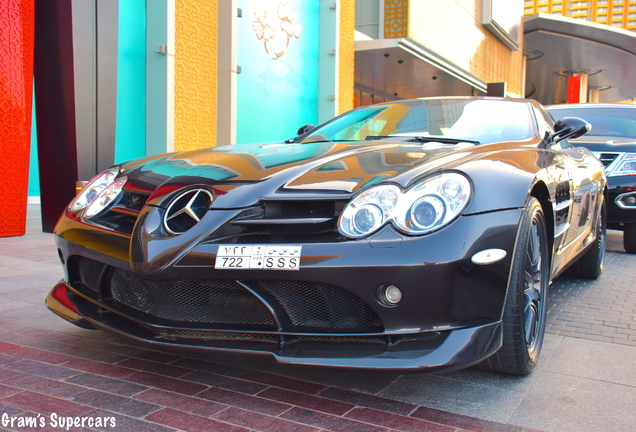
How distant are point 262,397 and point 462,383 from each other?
0.79 meters

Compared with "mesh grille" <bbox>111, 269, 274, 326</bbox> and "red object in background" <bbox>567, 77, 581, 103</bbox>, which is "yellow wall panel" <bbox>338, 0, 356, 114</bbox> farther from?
"red object in background" <bbox>567, 77, 581, 103</bbox>

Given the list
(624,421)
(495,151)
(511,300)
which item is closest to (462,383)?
(511,300)

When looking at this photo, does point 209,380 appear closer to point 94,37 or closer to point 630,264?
point 630,264

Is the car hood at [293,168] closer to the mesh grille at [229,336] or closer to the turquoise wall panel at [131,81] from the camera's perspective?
the mesh grille at [229,336]

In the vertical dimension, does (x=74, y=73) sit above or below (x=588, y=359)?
above

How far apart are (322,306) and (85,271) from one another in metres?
1.16

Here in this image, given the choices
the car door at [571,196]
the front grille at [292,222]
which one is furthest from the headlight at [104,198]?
the car door at [571,196]

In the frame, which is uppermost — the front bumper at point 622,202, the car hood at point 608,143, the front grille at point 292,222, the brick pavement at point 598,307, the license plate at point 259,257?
the car hood at point 608,143

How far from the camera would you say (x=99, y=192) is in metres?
2.83

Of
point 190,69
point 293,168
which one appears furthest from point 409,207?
point 190,69

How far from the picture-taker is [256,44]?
1106 centimetres

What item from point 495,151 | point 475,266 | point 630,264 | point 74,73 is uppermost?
point 74,73

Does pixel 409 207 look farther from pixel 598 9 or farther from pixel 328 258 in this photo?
pixel 598 9

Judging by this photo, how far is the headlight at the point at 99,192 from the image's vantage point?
107 inches
